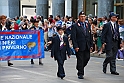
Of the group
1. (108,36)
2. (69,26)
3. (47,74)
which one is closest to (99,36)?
(69,26)

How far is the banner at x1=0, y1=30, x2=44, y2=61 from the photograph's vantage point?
14.5m

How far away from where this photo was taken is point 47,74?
1206cm

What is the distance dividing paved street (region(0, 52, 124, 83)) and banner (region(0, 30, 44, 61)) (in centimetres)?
40

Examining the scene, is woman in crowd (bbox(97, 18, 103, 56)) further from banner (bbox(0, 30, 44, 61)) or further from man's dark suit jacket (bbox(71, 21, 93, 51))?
man's dark suit jacket (bbox(71, 21, 93, 51))

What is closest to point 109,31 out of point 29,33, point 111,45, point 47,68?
point 111,45

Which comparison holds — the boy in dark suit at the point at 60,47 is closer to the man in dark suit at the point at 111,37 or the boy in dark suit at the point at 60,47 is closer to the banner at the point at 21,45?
the man in dark suit at the point at 111,37

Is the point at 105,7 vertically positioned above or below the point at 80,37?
above

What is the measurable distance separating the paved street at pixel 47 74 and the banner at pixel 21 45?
40 centimetres

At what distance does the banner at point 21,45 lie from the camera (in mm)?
14477

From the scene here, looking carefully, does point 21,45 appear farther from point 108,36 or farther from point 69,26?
point 69,26

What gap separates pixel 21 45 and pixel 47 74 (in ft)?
9.93

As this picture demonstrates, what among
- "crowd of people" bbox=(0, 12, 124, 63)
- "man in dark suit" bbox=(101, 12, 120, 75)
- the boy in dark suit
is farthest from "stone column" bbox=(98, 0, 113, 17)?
the boy in dark suit

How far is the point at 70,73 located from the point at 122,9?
1406 centimetres

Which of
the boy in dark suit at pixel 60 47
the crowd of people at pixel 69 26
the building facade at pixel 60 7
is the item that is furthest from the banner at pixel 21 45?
the building facade at pixel 60 7
